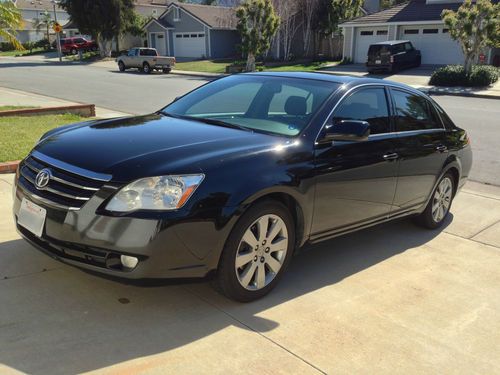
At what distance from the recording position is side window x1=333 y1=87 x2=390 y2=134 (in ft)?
13.8

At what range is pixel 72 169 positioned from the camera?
10.7ft

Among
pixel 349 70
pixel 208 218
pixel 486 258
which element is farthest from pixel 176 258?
pixel 349 70

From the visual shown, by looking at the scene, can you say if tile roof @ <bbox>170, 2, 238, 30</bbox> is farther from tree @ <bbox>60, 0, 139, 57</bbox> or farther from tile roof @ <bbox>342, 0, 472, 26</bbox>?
tile roof @ <bbox>342, 0, 472, 26</bbox>

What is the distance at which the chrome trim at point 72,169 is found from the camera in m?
3.12

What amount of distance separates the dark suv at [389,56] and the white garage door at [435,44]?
263 centimetres

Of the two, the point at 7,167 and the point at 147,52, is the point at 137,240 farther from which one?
the point at 147,52

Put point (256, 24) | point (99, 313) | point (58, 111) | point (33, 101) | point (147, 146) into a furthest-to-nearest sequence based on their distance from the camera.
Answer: point (256, 24) → point (33, 101) → point (58, 111) → point (147, 146) → point (99, 313)

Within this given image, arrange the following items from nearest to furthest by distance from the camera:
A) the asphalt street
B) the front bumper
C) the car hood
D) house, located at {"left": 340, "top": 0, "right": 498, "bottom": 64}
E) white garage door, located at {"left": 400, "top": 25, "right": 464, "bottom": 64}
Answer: the front bumper < the car hood < the asphalt street < white garage door, located at {"left": 400, "top": 25, "right": 464, "bottom": 64} < house, located at {"left": 340, "top": 0, "right": 498, "bottom": 64}

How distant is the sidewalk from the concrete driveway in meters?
9.08

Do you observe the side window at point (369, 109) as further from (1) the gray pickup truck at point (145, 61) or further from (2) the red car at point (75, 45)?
(2) the red car at point (75, 45)

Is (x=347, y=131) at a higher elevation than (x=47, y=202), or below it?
higher

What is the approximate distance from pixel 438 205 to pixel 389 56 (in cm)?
2510

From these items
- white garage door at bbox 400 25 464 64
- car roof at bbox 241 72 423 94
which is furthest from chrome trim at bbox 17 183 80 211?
white garage door at bbox 400 25 464 64

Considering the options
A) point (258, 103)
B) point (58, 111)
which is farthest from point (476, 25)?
point (258, 103)
